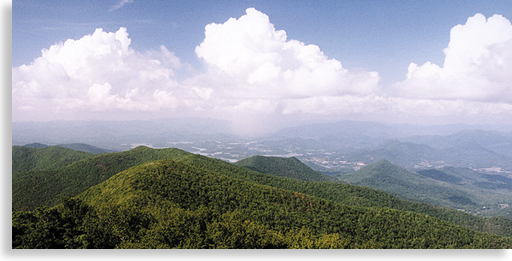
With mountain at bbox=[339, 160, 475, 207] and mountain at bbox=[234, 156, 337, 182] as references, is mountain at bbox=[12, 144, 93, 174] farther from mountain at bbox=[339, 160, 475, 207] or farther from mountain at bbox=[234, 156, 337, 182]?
mountain at bbox=[339, 160, 475, 207]

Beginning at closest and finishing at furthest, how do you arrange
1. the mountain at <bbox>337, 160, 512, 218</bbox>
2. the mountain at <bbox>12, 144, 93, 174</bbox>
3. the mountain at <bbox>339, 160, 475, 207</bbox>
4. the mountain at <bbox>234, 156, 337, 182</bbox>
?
the mountain at <bbox>12, 144, 93, 174</bbox> < the mountain at <bbox>234, 156, 337, 182</bbox> < the mountain at <bbox>337, 160, 512, 218</bbox> < the mountain at <bbox>339, 160, 475, 207</bbox>

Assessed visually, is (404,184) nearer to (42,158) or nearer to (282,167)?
(282,167)

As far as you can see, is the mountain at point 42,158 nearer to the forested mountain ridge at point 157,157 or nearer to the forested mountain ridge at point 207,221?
the forested mountain ridge at point 157,157

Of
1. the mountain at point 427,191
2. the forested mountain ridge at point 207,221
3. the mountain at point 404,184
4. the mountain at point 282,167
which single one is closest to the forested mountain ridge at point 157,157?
the forested mountain ridge at point 207,221

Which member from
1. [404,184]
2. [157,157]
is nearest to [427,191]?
[404,184]

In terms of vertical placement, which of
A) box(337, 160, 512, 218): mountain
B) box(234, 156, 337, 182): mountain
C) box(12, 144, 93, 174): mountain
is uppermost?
box(12, 144, 93, 174): mountain

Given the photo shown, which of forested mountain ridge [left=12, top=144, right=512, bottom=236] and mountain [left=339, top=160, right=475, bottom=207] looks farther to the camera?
mountain [left=339, top=160, right=475, bottom=207]

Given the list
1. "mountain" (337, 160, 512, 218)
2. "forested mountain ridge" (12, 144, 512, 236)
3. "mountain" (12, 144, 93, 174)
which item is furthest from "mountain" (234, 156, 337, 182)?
"mountain" (12, 144, 93, 174)
